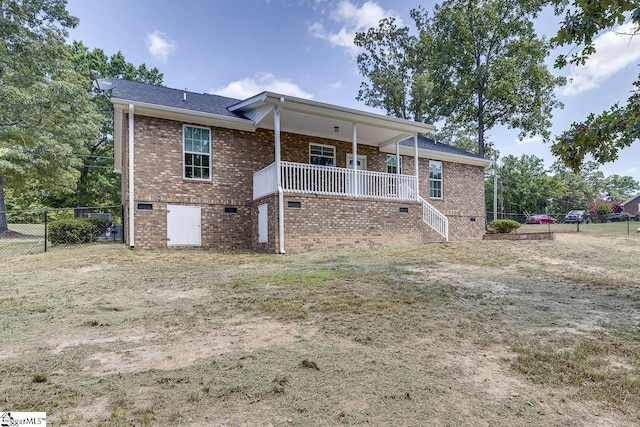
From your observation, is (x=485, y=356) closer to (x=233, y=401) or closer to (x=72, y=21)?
(x=233, y=401)

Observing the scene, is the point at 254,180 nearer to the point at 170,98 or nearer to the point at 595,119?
the point at 170,98

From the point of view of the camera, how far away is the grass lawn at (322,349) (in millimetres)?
2025

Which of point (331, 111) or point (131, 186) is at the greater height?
point (331, 111)

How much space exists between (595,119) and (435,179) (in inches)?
483

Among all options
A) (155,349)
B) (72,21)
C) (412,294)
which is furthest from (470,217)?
(72,21)

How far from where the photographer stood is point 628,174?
209 feet

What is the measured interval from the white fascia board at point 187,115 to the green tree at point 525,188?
41.4 metres

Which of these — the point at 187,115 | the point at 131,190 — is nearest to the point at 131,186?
the point at 131,190

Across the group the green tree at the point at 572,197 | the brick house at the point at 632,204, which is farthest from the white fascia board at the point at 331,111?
the brick house at the point at 632,204

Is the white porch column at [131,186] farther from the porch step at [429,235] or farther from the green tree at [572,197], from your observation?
the green tree at [572,197]

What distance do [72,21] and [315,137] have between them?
52.2ft

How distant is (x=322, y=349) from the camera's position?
9.55 ft

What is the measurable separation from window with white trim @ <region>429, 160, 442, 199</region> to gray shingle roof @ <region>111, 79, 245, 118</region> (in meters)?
9.13

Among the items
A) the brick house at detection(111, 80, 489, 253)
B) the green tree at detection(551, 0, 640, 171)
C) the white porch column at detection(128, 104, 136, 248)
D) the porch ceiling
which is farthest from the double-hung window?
the green tree at detection(551, 0, 640, 171)
